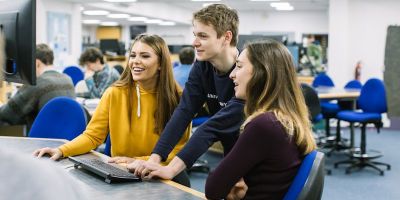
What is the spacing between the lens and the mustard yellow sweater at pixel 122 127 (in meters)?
2.03

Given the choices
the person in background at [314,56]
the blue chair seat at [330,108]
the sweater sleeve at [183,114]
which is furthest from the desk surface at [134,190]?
the person in background at [314,56]

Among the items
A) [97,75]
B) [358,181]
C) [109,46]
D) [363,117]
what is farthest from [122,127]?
[109,46]

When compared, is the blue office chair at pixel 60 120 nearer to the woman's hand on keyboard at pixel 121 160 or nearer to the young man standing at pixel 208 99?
the woman's hand on keyboard at pixel 121 160

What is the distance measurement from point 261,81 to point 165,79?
712mm

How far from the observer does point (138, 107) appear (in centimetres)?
206

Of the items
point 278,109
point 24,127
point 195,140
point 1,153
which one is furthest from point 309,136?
point 24,127

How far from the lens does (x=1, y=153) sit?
0.32 metres

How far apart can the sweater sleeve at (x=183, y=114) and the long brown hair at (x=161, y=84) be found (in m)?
0.12

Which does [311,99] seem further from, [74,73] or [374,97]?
[74,73]

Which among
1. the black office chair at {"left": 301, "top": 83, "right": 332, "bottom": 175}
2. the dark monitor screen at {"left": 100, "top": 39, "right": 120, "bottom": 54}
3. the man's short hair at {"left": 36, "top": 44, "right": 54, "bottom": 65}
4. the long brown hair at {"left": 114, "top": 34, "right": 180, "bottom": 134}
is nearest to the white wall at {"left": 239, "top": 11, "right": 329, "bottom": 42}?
the dark monitor screen at {"left": 100, "top": 39, "right": 120, "bottom": 54}

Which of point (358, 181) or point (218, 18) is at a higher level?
point (218, 18)

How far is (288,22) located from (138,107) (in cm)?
1213

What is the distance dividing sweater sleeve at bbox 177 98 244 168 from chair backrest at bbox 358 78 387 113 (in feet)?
12.2

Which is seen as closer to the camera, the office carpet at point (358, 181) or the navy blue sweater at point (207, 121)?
the navy blue sweater at point (207, 121)
